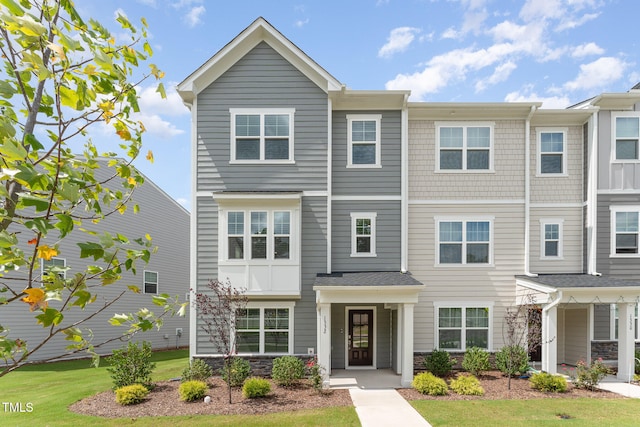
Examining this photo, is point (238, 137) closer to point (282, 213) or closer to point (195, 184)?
point (195, 184)

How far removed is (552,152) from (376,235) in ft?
23.8

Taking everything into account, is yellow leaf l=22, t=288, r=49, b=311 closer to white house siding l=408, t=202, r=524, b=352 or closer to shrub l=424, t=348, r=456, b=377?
shrub l=424, t=348, r=456, b=377

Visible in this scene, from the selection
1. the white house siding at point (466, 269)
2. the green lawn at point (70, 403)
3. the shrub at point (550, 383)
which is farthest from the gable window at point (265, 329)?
the shrub at point (550, 383)

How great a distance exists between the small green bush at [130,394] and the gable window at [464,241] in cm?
1015

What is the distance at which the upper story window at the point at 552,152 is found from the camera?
13609 millimetres

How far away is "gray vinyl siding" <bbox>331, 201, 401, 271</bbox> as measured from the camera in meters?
13.0

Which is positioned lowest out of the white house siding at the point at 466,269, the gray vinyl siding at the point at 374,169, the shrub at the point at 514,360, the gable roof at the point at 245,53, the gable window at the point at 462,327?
the shrub at the point at 514,360

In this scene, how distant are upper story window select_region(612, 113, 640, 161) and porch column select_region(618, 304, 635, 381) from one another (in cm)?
545

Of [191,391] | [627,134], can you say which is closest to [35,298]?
[191,391]

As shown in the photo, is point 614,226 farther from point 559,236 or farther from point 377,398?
point 377,398

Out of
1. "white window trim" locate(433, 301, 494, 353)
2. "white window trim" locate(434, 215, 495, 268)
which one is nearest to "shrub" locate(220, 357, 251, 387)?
"white window trim" locate(433, 301, 494, 353)

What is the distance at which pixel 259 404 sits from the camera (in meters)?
9.72

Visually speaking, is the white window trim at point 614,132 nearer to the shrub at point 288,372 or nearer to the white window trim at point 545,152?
the white window trim at point 545,152

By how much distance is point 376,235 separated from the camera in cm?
1306
